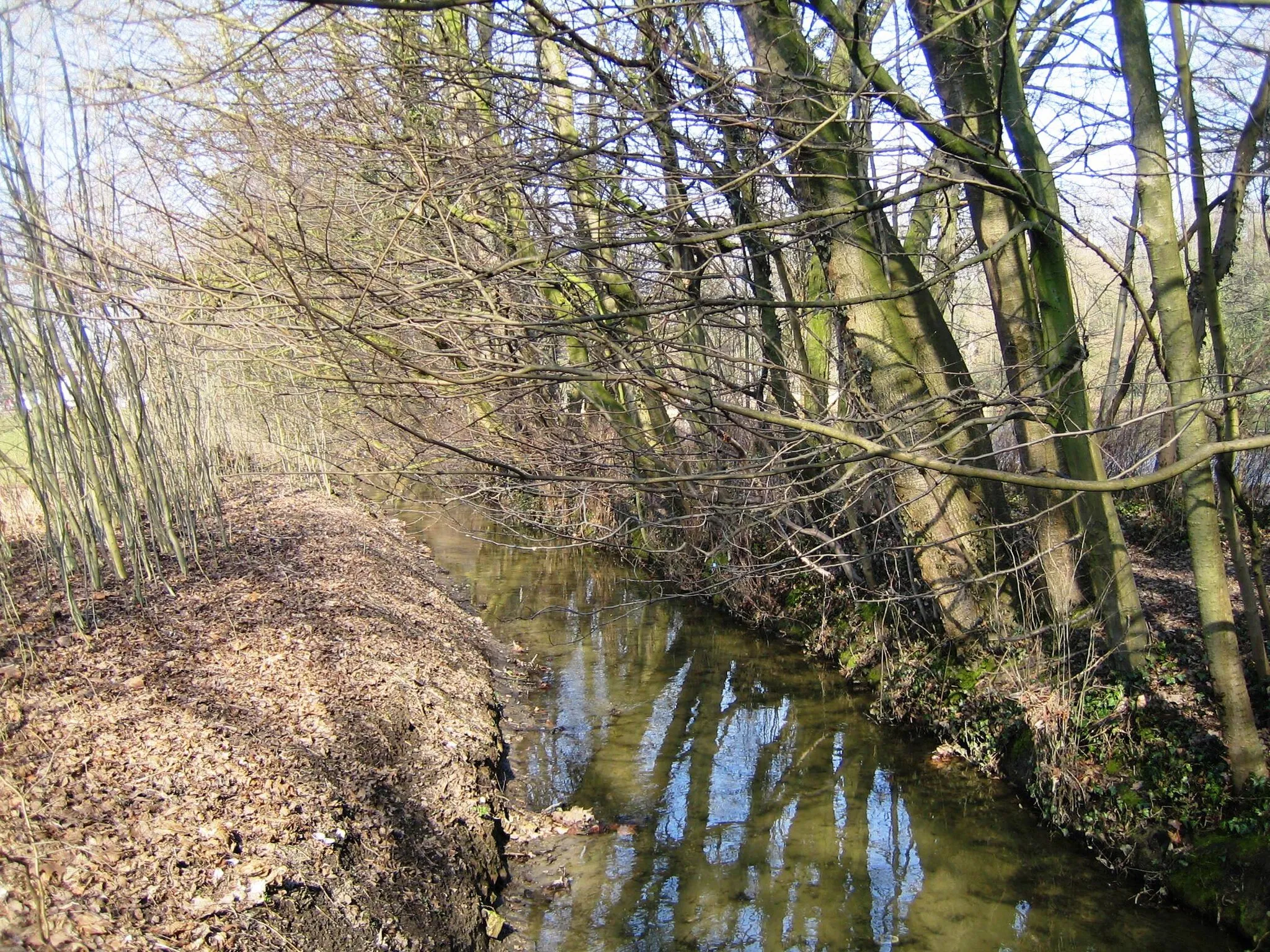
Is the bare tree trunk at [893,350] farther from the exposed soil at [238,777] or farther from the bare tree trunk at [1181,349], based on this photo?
the exposed soil at [238,777]

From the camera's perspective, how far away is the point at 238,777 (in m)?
4.57

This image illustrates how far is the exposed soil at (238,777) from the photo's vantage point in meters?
3.63

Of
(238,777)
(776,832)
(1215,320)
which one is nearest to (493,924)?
(238,777)

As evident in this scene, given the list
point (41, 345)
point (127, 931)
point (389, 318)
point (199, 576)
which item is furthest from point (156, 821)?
point (199, 576)

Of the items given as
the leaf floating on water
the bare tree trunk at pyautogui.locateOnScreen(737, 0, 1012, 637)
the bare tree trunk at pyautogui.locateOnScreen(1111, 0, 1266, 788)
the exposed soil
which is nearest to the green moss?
the bare tree trunk at pyautogui.locateOnScreen(1111, 0, 1266, 788)

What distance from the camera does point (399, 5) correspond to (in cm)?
278

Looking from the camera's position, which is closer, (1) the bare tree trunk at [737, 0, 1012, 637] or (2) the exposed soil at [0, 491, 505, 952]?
(2) the exposed soil at [0, 491, 505, 952]

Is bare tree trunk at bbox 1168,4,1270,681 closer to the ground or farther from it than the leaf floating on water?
farther from it

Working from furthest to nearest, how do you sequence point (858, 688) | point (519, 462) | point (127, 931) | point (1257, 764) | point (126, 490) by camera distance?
point (858, 688), point (126, 490), point (519, 462), point (1257, 764), point (127, 931)

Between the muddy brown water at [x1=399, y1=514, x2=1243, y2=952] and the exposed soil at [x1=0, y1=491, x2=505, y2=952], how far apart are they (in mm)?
719

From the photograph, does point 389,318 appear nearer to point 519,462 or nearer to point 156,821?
point 519,462

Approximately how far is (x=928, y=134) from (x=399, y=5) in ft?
12.8

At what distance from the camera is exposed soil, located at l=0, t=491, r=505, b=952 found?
3.63 metres

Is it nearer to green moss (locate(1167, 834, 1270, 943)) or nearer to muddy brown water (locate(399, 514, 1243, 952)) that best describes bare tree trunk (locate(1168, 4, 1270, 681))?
green moss (locate(1167, 834, 1270, 943))
